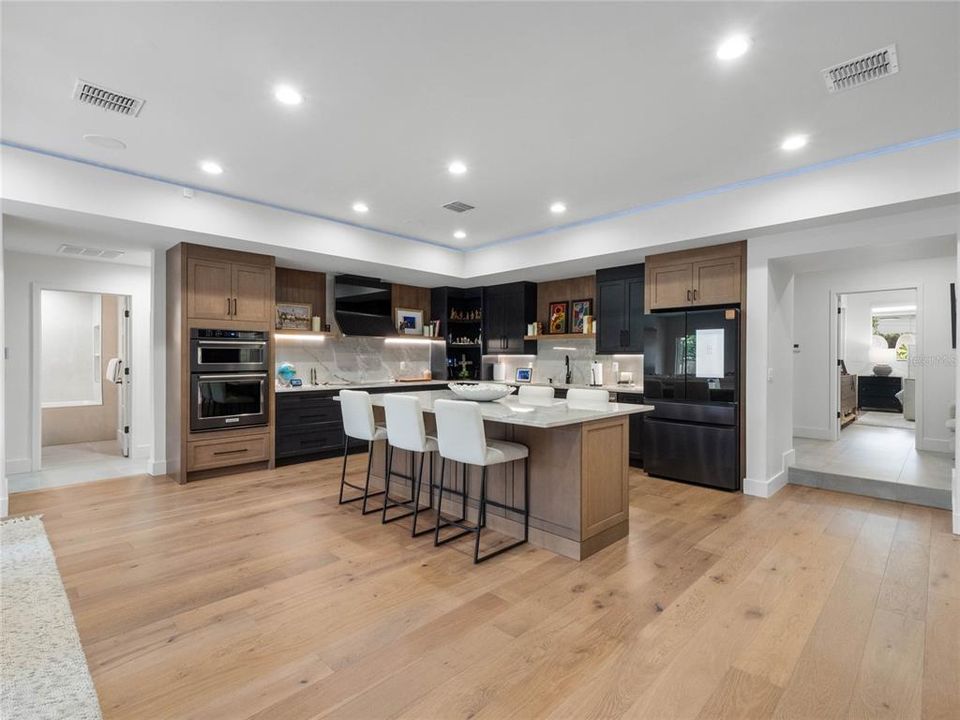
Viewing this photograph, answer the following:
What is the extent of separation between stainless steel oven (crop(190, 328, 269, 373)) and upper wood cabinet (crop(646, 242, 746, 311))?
4343 millimetres

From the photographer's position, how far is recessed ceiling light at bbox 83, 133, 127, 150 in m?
3.39

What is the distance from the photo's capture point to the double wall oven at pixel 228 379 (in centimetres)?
A: 504

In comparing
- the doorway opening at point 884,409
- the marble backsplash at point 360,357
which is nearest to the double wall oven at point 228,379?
the marble backsplash at point 360,357

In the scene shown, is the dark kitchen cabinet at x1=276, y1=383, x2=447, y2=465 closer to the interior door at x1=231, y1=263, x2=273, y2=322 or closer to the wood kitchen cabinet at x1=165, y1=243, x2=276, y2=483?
the wood kitchen cabinet at x1=165, y1=243, x2=276, y2=483

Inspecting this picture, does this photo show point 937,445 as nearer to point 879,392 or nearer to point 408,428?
point 879,392

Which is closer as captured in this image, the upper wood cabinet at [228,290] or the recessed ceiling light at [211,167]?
the recessed ceiling light at [211,167]

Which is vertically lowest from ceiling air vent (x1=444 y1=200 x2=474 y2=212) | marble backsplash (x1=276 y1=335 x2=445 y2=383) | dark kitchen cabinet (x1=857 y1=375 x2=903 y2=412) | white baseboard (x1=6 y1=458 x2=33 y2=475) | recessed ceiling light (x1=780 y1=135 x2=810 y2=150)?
white baseboard (x1=6 y1=458 x2=33 y2=475)

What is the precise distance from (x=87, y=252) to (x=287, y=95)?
4261mm

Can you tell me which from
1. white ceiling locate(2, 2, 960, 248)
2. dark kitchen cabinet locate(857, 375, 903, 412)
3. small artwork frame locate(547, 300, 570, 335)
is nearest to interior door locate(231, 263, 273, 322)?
white ceiling locate(2, 2, 960, 248)

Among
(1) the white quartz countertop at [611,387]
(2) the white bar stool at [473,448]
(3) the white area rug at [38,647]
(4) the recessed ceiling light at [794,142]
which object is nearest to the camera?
(3) the white area rug at [38,647]

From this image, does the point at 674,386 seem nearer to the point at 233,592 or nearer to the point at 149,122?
the point at 233,592

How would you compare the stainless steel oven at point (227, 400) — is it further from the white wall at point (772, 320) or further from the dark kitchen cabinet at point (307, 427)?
the white wall at point (772, 320)

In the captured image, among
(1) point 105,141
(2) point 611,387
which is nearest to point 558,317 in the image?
(2) point 611,387

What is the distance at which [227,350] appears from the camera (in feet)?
17.2
